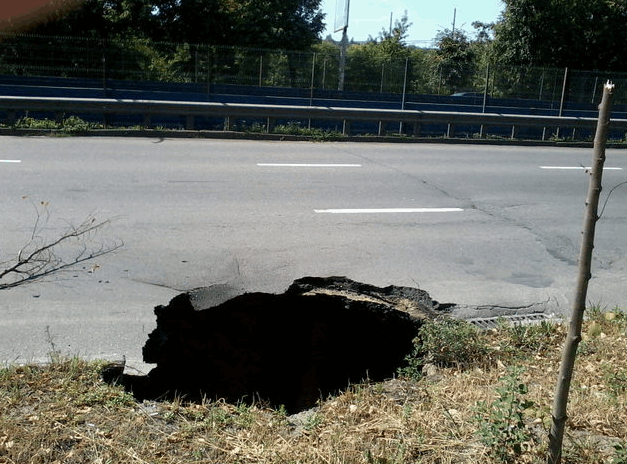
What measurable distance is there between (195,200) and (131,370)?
4.93m

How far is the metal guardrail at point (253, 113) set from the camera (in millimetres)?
14898

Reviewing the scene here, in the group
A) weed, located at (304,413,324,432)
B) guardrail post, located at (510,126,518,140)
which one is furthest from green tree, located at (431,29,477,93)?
weed, located at (304,413,324,432)

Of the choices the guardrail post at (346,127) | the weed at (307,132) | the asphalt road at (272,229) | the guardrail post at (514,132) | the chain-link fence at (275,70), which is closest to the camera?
the asphalt road at (272,229)

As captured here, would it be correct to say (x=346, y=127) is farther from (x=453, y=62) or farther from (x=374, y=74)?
(x=453, y=62)

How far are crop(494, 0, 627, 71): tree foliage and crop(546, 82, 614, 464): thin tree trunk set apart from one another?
97.4 ft

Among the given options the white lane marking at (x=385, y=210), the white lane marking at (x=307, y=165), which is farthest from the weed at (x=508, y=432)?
the white lane marking at (x=307, y=165)

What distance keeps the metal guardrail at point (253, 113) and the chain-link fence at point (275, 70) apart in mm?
2386

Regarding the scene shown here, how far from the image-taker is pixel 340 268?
20.9 ft

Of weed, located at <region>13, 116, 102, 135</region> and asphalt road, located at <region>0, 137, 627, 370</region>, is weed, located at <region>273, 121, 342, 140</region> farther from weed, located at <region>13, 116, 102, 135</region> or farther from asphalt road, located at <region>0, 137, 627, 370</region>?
weed, located at <region>13, 116, 102, 135</region>

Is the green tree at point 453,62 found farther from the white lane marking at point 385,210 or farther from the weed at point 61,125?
the white lane marking at point 385,210

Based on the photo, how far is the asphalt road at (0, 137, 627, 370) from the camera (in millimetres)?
5500

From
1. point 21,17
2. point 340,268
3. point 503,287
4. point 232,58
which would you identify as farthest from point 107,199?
point 21,17

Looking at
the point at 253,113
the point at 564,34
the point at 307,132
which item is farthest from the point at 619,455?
the point at 564,34

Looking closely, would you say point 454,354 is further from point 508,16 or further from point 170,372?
point 508,16
